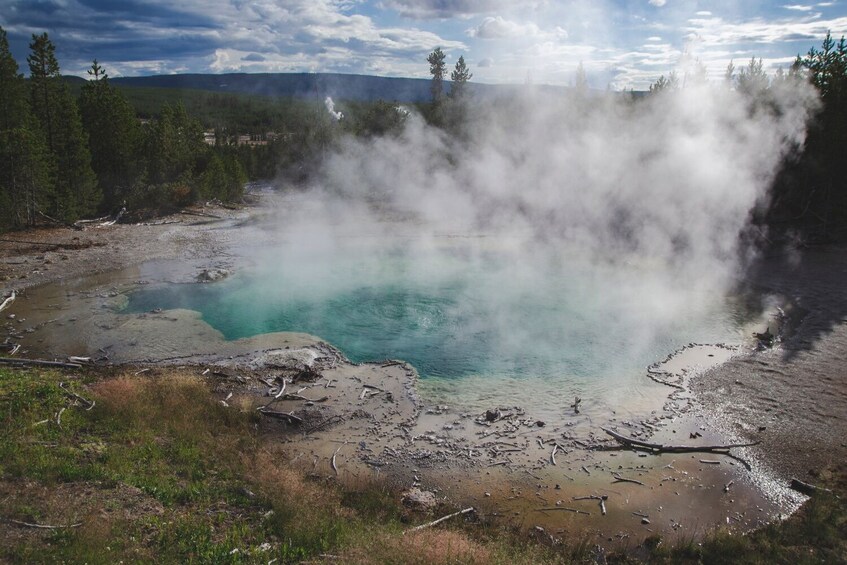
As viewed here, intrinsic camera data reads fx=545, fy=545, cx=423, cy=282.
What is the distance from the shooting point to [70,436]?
8086 mm

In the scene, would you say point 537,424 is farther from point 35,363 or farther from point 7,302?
point 7,302

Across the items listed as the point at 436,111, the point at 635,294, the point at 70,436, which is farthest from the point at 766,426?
the point at 436,111

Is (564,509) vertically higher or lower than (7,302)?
lower

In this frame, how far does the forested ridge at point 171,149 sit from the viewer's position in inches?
893

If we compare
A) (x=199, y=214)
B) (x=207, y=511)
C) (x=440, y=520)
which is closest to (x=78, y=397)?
(x=207, y=511)

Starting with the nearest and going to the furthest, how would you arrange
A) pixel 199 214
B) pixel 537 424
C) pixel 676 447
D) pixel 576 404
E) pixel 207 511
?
pixel 207 511 < pixel 676 447 < pixel 537 424 < pixel 576 404 < pixel 199 214

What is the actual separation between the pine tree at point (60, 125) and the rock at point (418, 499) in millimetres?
25143

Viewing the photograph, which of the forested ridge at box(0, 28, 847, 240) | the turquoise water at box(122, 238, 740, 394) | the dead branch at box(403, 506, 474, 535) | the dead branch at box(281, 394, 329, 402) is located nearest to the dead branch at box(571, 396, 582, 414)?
the turquoise water at box(122, 238, 740, 394)

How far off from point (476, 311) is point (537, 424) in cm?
557

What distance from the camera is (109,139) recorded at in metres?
30.6

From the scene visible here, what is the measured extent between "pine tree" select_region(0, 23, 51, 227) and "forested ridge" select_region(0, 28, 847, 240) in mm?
44

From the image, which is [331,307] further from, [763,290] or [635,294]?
[763,290]

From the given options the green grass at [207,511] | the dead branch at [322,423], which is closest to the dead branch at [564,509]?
the green grass at [207,511]

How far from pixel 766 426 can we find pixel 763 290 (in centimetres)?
876
